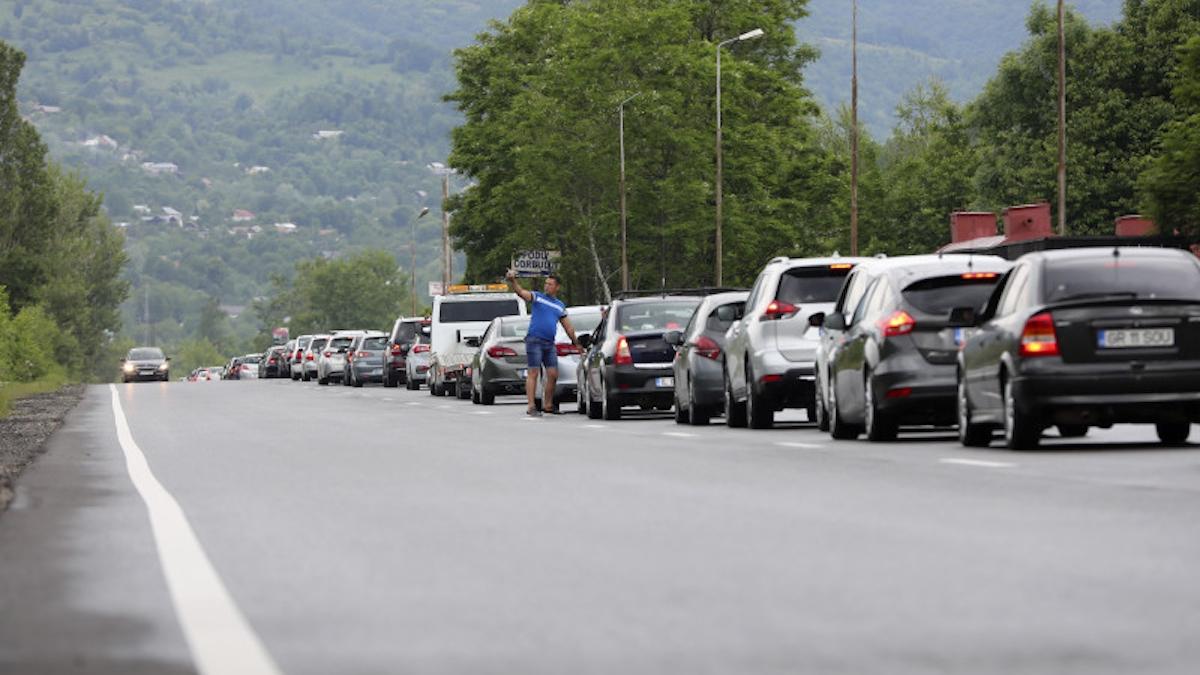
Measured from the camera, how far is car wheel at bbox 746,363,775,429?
28.3m

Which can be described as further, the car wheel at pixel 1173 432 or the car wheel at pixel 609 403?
the car wheel at pixel 609 403

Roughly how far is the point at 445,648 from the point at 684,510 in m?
6.25

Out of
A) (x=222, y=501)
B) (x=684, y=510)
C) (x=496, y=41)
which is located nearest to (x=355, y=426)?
(x=222, y=501)

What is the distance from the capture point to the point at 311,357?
3612 inches

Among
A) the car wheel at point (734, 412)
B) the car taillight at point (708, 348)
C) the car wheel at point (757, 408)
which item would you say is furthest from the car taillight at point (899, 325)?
the car taillight at point (708, 348)

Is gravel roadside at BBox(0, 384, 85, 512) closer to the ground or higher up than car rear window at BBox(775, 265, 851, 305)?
closer to the ground

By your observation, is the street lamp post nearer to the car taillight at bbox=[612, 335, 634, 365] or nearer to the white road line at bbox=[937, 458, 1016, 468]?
the car taillight at bbox=[612, 335, 634, 365]

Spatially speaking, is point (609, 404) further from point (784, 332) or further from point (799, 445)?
point (799, 445)

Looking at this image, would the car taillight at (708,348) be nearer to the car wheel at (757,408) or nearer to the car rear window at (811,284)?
the car wheel at (757,408)

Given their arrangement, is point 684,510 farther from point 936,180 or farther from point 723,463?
point 936,180

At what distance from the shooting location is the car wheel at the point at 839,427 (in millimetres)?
24891

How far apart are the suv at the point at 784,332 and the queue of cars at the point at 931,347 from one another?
19 millimetres

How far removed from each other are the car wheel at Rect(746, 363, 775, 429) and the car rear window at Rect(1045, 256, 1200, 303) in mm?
7888

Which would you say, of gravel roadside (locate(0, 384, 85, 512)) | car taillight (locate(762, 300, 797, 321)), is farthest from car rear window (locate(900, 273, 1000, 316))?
gravel roadside (locate(0, 384, 85, 512))
